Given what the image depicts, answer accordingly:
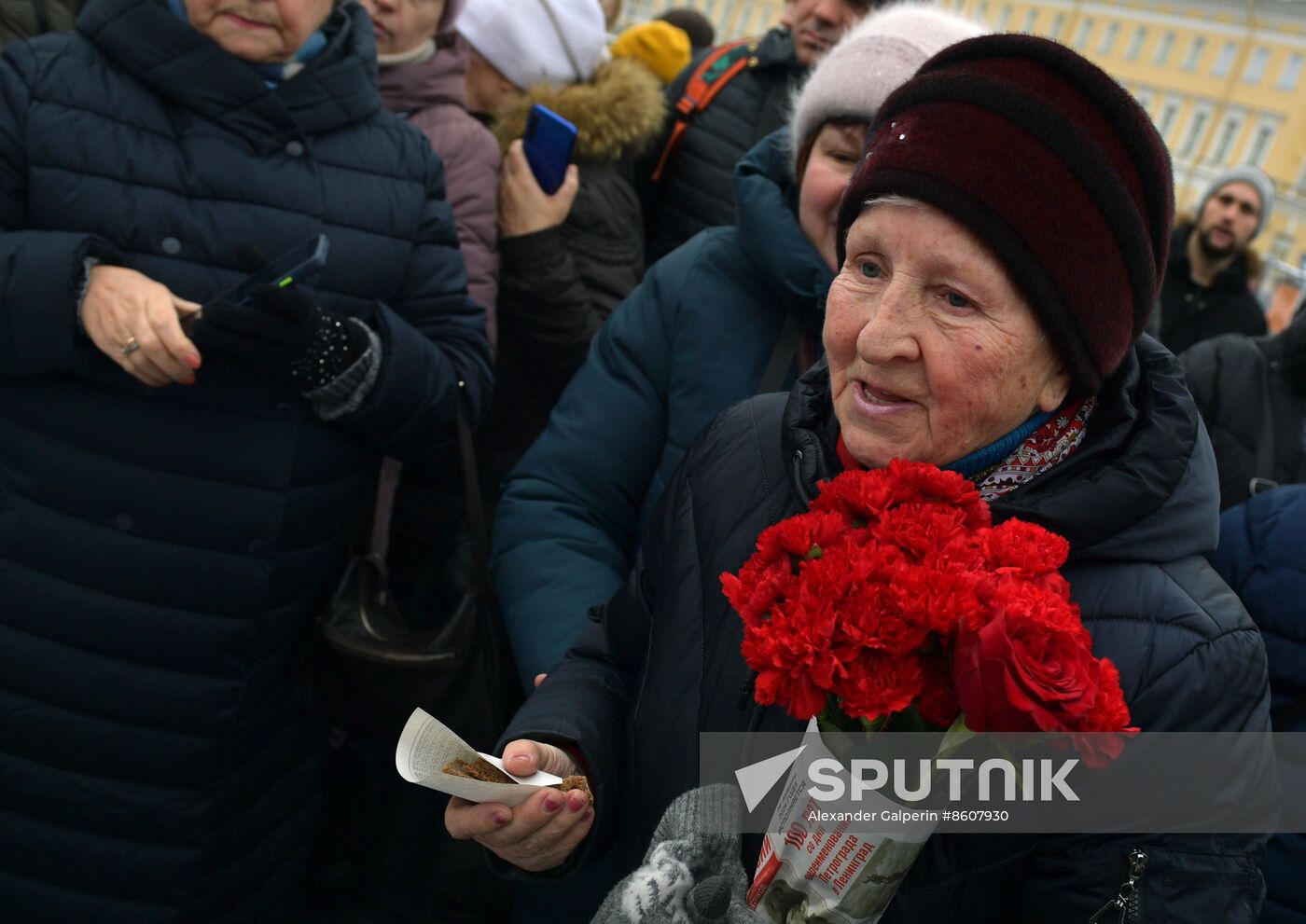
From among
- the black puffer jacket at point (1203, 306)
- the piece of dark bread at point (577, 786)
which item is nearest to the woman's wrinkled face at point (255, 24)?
the piece of dark bread at point (577, 786)

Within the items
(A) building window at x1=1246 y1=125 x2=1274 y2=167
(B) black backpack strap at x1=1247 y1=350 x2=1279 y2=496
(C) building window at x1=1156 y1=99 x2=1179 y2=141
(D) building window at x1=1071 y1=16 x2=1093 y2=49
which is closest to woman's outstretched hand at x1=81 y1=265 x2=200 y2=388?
(B) black backpack strap at x1=1247 y1=350 x2=1279 y2=496

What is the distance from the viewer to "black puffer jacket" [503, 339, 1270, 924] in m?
1.17

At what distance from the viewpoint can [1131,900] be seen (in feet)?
3.71

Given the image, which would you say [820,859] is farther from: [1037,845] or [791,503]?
[791,503]

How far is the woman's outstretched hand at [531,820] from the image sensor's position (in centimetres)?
131

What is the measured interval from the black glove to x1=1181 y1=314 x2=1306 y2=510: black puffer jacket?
6.91ft

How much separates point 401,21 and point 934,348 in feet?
6.77

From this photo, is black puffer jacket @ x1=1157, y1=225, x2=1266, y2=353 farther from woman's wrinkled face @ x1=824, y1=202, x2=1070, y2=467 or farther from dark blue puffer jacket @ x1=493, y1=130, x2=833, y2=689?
woman's wrinkled face @ x1=824, y1=202, x2=1070, y2=467

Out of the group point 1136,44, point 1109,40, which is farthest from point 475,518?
point 1109,40

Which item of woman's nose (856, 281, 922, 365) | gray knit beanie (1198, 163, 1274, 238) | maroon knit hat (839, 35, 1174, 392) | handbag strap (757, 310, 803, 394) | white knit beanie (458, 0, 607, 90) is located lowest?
gray knit beanie (1198, 163, 1274, 238)

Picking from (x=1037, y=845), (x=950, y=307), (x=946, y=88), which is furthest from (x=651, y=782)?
(x=946, y=88)

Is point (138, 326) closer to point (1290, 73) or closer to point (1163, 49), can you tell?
point (1290, 73)

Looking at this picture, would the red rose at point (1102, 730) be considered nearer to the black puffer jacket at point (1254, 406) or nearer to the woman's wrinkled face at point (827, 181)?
the woman's wrinkled face at point (827, 181)

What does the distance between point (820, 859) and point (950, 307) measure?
65 cm
